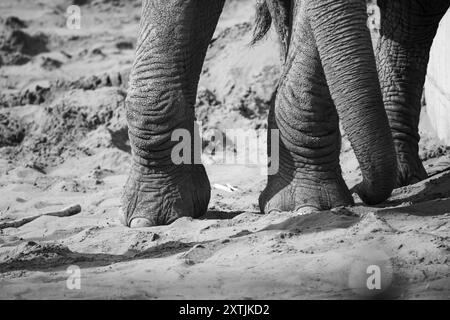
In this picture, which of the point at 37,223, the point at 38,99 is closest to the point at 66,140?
the point at 38,99

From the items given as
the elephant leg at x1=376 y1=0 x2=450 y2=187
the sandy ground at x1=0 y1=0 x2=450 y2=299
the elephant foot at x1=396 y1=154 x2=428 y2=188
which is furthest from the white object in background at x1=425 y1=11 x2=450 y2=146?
the elephant foot at x1=396 y1=154 x2=428 y2=188

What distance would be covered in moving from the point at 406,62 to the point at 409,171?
68 cm

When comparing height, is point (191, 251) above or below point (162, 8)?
below

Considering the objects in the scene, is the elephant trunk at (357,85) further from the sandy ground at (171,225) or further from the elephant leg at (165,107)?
the elephant leg at (165,107)

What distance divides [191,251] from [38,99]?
498 centimetres

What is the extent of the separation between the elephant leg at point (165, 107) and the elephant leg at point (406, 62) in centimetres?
125

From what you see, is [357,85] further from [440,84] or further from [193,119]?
[440,84]

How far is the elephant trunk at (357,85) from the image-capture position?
491cm

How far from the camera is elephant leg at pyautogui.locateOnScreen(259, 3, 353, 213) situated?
5.58 meters

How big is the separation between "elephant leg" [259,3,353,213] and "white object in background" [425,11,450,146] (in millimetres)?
1606

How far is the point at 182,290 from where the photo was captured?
13.9ft

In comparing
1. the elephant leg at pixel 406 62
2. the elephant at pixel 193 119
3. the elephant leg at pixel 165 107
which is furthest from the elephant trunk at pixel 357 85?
the elephant leg at pixel 406 62

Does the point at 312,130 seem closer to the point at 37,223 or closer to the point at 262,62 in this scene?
the point at 37,223

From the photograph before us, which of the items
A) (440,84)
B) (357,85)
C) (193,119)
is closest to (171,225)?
(193,119)
